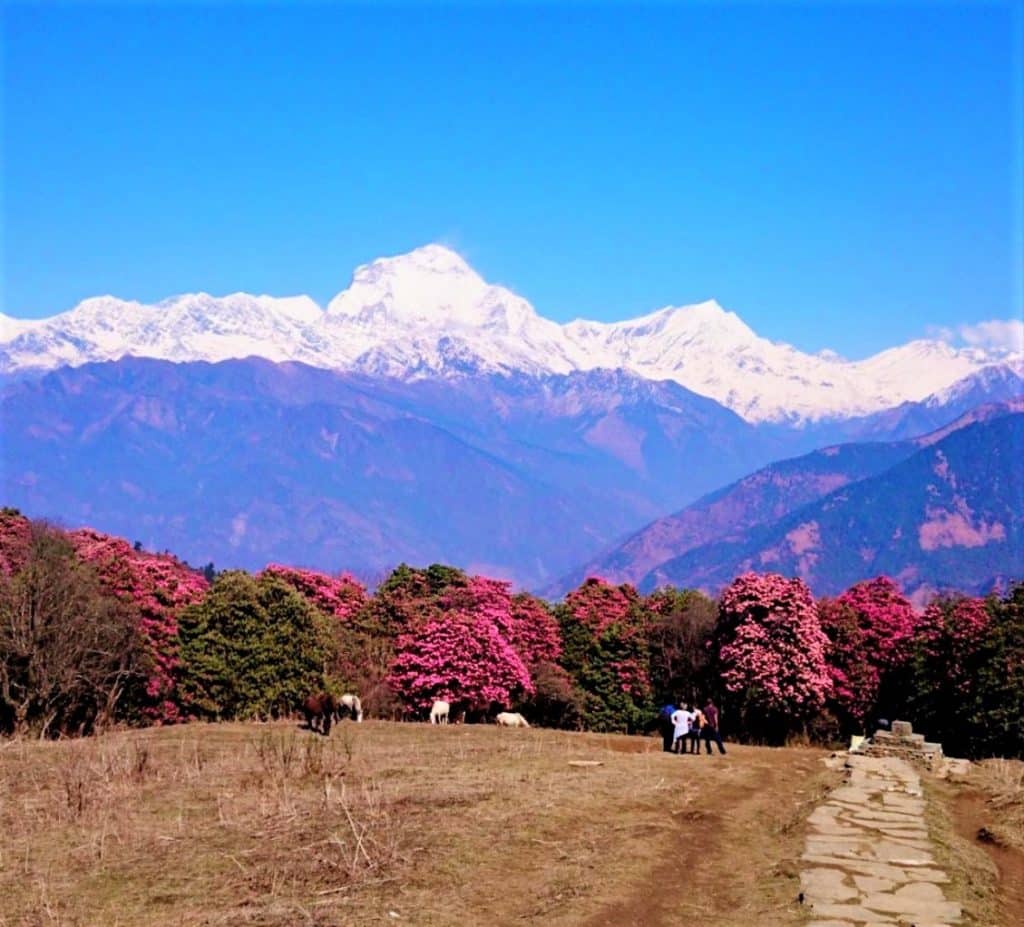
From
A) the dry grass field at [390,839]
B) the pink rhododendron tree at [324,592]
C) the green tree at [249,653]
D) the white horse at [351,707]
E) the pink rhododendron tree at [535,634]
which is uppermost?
the pink rhododendron tree at [324,592]

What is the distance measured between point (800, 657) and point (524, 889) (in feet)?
125

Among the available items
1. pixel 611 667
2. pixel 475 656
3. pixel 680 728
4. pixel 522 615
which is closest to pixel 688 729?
pixel 680 728

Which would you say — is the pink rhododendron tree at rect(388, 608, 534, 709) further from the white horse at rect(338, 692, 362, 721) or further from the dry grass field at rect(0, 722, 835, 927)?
the dry grass field at rect(0, 722, 835, 927)

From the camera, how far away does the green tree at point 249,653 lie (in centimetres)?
4638

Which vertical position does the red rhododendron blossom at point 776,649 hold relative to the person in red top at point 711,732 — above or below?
above

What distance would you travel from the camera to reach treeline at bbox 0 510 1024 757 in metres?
40.3

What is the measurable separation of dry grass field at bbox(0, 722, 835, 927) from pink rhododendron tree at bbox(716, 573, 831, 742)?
2310 centimetres

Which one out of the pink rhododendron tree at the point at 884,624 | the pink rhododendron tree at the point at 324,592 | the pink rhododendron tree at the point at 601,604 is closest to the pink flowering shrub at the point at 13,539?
the pink rhododendron tree at the point at 324,592

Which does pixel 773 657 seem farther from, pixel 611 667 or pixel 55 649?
pixel 55 649

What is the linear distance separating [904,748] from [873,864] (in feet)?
53.6

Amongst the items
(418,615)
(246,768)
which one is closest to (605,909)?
(246,768)

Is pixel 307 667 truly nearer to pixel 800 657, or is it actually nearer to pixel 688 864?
pixel 800 657

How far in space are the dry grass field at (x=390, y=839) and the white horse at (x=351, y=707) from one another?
1063 centimetres

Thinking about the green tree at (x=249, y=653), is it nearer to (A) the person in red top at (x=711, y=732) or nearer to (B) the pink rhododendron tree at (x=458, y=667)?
(B) the pink rhododendron tree at (x=458, y=667)
